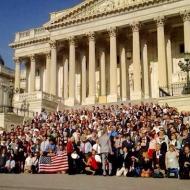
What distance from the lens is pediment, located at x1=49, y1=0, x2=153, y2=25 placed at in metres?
49.7

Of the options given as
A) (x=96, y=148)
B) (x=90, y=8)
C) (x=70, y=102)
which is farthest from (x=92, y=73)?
(x=96, y=148)

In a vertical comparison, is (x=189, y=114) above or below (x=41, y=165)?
above

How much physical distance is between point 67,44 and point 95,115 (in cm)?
2445


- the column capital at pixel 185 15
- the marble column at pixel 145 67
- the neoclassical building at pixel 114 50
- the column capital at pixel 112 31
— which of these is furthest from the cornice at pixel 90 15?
the marble column at pixel 145 67

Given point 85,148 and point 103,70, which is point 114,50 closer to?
point 103,70

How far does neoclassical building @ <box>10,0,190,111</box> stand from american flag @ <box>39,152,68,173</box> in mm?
23930

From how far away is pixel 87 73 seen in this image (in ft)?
179

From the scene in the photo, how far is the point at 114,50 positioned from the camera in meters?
48.1

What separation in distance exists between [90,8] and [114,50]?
7.10 metres

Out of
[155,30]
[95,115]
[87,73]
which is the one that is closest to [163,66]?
[155,30]

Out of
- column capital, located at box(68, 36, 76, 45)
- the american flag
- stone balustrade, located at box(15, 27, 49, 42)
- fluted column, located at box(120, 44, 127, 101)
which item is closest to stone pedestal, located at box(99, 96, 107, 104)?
fluted column, located at box(120, 44, 127, 101)

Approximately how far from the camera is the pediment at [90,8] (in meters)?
49.7

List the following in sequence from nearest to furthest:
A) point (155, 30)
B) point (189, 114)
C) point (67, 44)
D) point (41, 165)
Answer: point (41, 165)
point (189, 114)
point (155, 30)
point (67, 44)

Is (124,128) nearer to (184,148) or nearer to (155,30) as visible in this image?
(184,148)
